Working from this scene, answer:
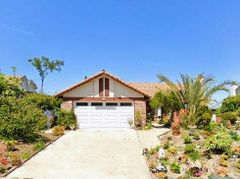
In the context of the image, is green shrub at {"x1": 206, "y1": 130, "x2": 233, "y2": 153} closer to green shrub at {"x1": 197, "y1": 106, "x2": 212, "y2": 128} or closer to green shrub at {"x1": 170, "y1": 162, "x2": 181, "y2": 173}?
green shrub at {"x1": 170, "y1": 162, "x2": 181, "y2": 173}

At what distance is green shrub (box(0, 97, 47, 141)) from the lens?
21562mm

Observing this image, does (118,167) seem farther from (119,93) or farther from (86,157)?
(119,93)

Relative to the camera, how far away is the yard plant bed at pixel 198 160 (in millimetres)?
16047

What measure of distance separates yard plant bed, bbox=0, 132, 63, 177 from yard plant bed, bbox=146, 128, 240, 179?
6.08 metres

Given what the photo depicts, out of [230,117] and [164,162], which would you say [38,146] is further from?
[230,117]

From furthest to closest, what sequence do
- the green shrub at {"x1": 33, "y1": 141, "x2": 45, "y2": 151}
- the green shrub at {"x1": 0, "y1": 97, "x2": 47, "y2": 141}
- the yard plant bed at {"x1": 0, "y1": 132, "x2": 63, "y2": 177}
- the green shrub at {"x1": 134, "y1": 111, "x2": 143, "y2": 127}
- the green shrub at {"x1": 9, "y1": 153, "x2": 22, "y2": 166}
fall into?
the green shrub at {"x1": 134, "y1": 111, "x2": 143, "y2": 127}, the green shrub at {"x1": 0, "y1": 97, "x2": 47, "y2": 141}, the green shrub at {"x1": 33, "y1": 141, "x2": 45, "y2": 151}, the green shrub at {"x1": 9, "y1": 153, "x2": 22, "y2": 166}, the yard plant bed at {"x1": 0, "y1": 132, "x2": 63, "y2": 177}

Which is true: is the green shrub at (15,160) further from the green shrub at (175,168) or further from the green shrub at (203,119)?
the green shrub at (203,119)

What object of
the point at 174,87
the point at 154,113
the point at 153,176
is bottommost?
the point at 153,176

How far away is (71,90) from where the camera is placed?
31.4 metres

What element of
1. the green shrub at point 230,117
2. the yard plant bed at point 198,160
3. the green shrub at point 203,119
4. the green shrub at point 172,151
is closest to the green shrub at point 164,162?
the yard plant bed at point 198,160

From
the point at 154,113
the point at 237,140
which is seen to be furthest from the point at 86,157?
the point at 154,113

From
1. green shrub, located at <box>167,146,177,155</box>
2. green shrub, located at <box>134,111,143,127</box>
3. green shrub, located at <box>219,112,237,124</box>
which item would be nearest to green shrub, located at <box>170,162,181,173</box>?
green shrub, located at <box>167,146,177,155</box>

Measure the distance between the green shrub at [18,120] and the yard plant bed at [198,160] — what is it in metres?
7.48

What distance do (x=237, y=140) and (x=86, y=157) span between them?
8691mm
